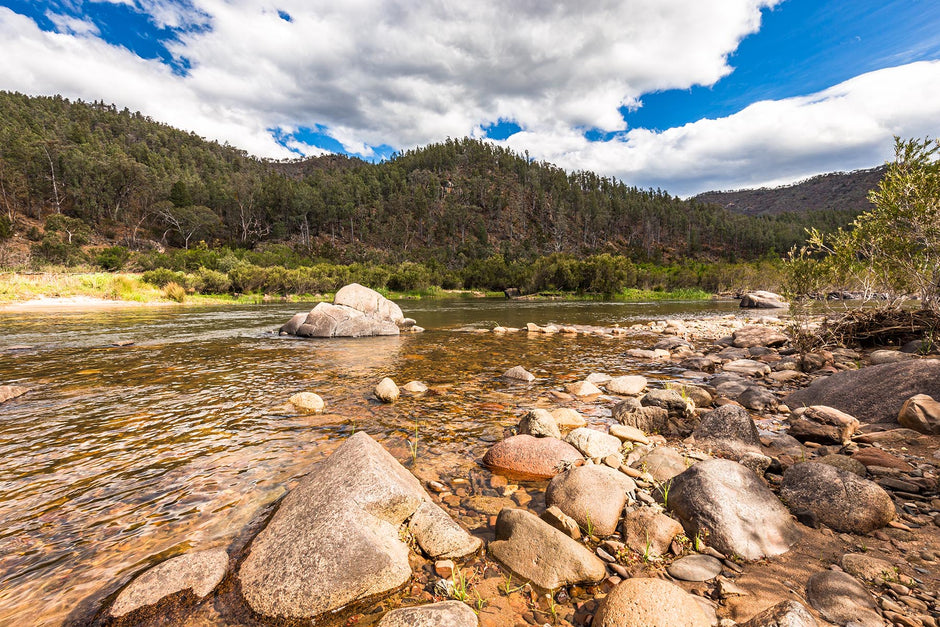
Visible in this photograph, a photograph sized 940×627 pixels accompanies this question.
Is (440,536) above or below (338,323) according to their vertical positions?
below

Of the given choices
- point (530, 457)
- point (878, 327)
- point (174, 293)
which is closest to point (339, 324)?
point (530, 457)

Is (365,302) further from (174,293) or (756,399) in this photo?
(174,293)

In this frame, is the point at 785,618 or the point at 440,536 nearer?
the point at 785,618

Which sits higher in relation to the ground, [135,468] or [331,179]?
[331,179]

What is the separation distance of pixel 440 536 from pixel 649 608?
2.15 meters

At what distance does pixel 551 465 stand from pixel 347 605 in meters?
3.57

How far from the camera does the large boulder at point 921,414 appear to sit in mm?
5840

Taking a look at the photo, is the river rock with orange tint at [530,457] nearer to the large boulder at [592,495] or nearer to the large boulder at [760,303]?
the large boulder at [592,495]

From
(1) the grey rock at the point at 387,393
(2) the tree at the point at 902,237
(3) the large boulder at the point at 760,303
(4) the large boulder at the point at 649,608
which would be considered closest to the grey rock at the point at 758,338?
(2) the tree at the point at 902,237

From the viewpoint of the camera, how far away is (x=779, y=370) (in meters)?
11.7

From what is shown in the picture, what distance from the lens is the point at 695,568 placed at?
3678 mm

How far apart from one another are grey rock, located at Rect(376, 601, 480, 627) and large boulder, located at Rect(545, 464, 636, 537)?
6.31 ft

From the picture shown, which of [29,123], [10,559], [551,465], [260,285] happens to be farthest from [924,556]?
[29,123]

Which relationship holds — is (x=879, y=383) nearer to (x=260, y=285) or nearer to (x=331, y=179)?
(x=260, y=285)
